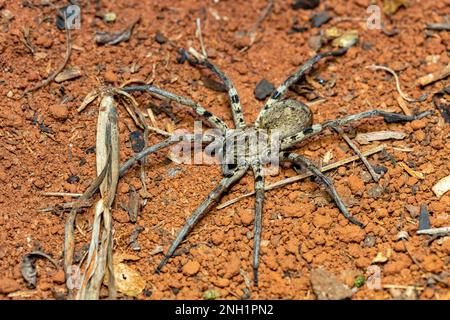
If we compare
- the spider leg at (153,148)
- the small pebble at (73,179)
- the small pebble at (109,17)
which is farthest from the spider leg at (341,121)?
the small pebble at (109,17)

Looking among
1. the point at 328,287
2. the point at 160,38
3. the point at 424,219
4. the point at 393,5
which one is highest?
the point at 393,5

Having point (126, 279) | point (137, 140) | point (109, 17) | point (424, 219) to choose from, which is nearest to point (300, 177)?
point (424, 219)

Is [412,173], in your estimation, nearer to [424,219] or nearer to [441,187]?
[441,187]

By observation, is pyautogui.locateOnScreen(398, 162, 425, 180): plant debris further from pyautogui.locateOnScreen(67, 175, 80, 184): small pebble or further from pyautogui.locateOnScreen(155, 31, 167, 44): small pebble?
pyautogui.locateOnScreen(67, 175, 80, 184): small pebble

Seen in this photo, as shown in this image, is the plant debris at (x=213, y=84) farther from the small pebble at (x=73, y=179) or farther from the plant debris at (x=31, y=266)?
the plant debris at (x=31, y=266)

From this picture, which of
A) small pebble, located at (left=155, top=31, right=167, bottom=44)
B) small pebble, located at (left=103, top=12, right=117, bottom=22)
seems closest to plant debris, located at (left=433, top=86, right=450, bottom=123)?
small pebble, located at (left=155, top=31, right=167, bottom=44)
